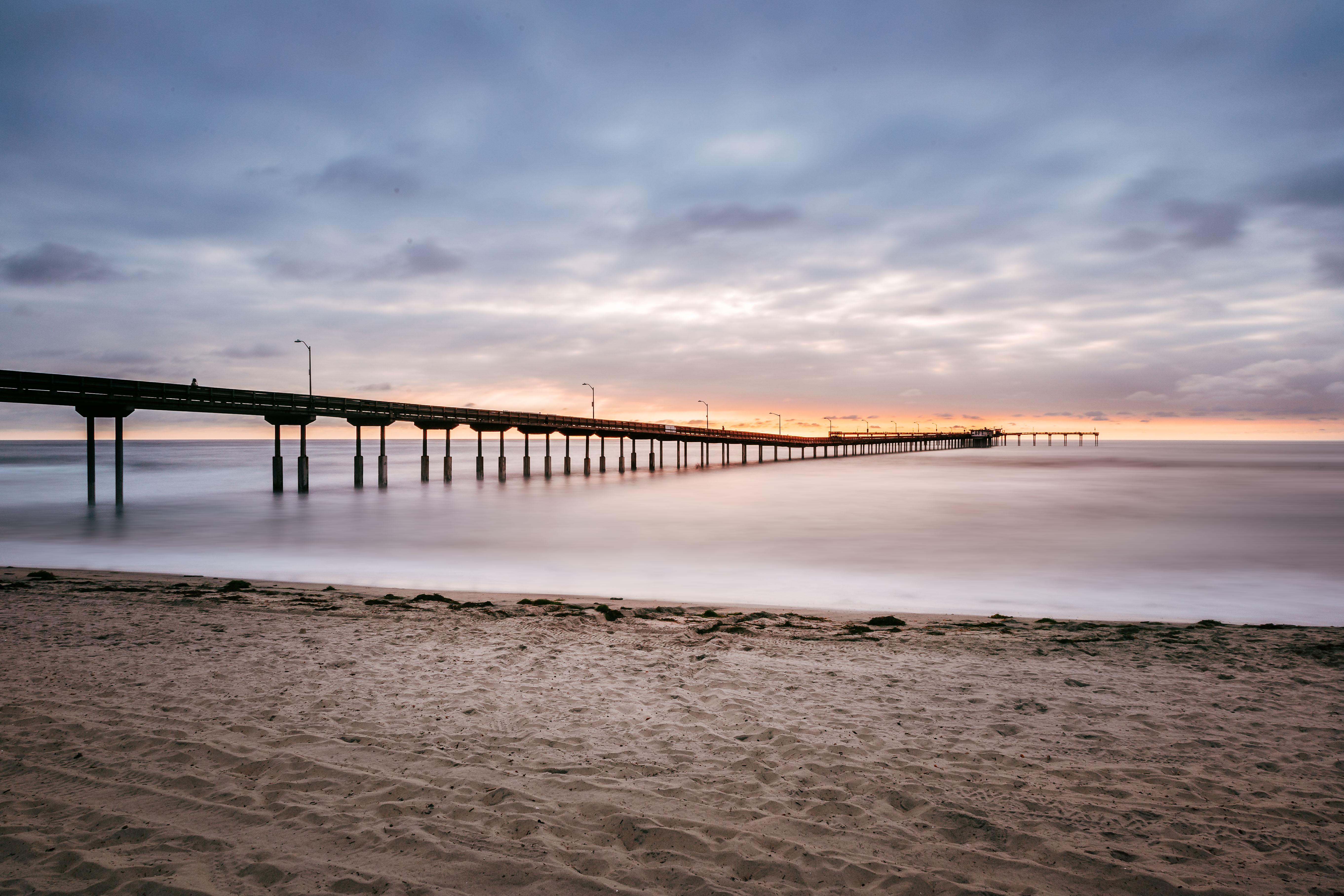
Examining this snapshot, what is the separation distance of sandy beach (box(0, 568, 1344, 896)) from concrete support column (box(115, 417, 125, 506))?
3032cm

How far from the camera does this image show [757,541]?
2577 cm

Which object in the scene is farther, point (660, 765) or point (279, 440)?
point (279, 440)

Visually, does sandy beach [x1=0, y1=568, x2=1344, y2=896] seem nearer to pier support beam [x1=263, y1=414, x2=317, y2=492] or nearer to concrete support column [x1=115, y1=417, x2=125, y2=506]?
concrete support column [x1=115, y1=417, x2=125, y2=506]

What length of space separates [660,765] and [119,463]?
39.5 meters

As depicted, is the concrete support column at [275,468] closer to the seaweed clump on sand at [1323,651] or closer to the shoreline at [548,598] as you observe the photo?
the shoreline at [548,598]

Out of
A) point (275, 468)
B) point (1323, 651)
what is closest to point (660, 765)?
point (1323, 651)

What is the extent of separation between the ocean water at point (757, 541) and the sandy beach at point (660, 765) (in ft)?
22.6

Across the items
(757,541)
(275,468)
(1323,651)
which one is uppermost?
A: (275,468)

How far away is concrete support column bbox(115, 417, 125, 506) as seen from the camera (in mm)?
33594

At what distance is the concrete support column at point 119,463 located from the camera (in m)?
33.6

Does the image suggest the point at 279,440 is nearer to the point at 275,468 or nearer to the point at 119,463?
the point at 275,468

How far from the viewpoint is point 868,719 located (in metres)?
6.22

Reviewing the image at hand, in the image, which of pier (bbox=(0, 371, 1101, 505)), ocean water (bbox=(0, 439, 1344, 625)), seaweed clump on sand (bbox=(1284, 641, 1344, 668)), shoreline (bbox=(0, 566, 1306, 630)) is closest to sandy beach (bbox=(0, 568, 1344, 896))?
seaweed clump on sand (bbox=(1284, 641, 1344, 668))

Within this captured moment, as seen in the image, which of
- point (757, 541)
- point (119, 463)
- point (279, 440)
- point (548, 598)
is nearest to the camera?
point (548, 598)
